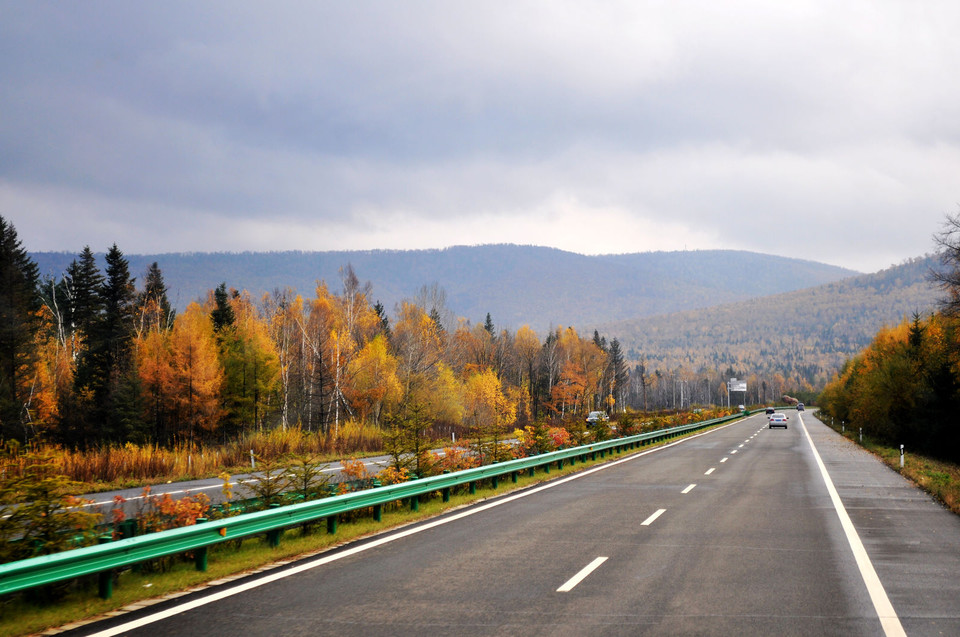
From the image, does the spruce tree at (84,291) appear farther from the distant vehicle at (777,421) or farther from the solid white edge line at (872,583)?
the solid white edge line at (872,583)

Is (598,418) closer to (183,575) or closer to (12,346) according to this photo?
(183,575)

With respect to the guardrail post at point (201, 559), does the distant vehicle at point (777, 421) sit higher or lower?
lower

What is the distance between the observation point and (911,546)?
10.8m

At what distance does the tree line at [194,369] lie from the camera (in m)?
45.8

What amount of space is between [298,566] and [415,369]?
4664 centimetres

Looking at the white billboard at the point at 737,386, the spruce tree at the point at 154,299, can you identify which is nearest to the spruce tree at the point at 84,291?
the spruce tree at the point at 154,299

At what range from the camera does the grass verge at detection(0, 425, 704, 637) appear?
6875 millimetres

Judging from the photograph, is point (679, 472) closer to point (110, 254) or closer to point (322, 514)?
point (322, 514)

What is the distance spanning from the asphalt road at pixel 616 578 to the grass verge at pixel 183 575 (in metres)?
0.40

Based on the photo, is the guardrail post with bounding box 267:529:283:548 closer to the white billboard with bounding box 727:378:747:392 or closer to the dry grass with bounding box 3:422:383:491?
the dry grass with bounding box 3:422:383:491

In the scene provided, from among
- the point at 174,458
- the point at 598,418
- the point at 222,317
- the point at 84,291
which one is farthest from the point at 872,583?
the point at 84,291

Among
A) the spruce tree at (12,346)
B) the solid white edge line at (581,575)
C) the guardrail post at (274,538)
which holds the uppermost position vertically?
the spruce tree at (12,346)

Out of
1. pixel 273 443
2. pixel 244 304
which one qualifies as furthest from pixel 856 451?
pixel 244 304

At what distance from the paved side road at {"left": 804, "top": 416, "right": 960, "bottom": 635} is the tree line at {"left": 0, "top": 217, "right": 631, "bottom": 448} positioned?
23.8m
